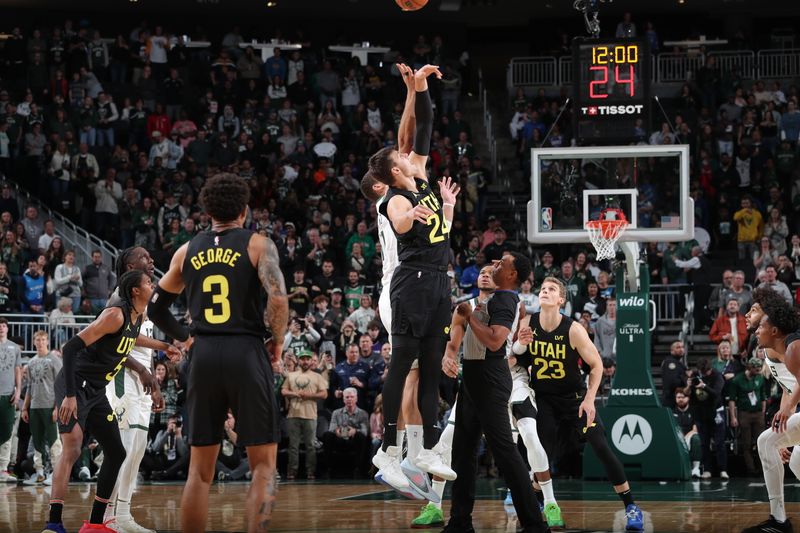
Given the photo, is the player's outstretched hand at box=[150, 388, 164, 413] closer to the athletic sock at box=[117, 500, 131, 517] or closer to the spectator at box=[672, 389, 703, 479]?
the athletic sock at box=[117, 500, 131, 517]

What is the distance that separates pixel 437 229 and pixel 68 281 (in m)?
13.4

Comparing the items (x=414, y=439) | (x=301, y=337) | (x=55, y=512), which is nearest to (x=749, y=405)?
(x=301, y=337)

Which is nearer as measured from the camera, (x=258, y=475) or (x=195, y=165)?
(x=258, y=475)

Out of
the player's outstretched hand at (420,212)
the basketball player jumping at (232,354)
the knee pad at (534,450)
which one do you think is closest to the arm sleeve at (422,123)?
the player's outstretched hand at (420,212)

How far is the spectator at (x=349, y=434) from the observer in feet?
59.7

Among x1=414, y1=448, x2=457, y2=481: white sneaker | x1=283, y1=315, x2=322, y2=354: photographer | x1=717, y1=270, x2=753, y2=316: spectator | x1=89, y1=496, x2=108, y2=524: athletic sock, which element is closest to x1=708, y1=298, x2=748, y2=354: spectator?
x1=717, y1=270, x2=753, y2=316: spectator

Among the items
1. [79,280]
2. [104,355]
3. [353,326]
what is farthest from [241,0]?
[104,355]

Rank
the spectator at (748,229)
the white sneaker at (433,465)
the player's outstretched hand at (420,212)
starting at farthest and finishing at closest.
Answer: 1. the spectator at (748,229)
2. the white sneaker at (433,465)
3. the player's outstretched hand at (420,212)

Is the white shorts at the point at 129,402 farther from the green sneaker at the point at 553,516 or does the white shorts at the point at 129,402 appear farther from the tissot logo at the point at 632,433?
the tissot logo at the point at 632,433

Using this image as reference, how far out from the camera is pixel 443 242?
9.47 meters

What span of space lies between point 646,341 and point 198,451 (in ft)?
34.2

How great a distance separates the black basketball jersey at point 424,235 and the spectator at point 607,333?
10461 millimetres

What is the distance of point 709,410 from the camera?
58.5 ft

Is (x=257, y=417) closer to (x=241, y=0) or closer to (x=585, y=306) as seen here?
(x=585, y=306)
